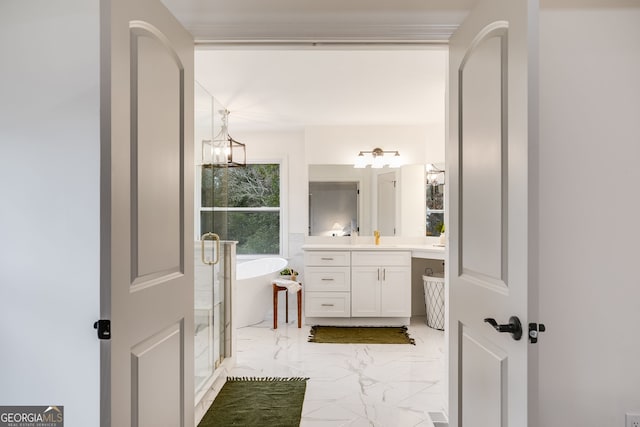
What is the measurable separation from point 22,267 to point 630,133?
7.99 ft

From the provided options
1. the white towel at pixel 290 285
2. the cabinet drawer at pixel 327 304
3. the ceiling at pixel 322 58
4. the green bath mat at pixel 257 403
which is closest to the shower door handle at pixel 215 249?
the green bath mat at pixel 257 403

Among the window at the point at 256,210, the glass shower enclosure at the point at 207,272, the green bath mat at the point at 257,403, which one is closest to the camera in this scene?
the green bath mat at the point at 257,403

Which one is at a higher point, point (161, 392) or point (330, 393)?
point (161, 392)

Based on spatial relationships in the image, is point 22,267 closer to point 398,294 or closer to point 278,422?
point 278,422

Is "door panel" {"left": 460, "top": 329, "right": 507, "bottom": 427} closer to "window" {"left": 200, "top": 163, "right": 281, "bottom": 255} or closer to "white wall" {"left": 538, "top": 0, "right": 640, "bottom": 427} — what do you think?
"white wall" {"left": 538, "top": 0, "right": 640, "bottom": 427}

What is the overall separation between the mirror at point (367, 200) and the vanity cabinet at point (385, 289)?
21.5 inches

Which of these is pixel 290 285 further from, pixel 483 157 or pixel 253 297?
pixel 483 157

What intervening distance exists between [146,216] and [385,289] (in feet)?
11.4

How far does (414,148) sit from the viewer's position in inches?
190

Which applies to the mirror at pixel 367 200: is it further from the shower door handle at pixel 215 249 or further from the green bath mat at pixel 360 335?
the shower door handle at pixel 215 249

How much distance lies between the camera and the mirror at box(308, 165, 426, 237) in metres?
4.78

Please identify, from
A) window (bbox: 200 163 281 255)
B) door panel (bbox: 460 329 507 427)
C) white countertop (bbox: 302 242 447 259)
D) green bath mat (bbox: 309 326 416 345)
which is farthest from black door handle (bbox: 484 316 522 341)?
window (bbox: 200 163 281 255)

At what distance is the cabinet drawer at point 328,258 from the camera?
173 inches

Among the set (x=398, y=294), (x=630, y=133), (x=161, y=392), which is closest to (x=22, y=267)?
(x=161, y=392)
